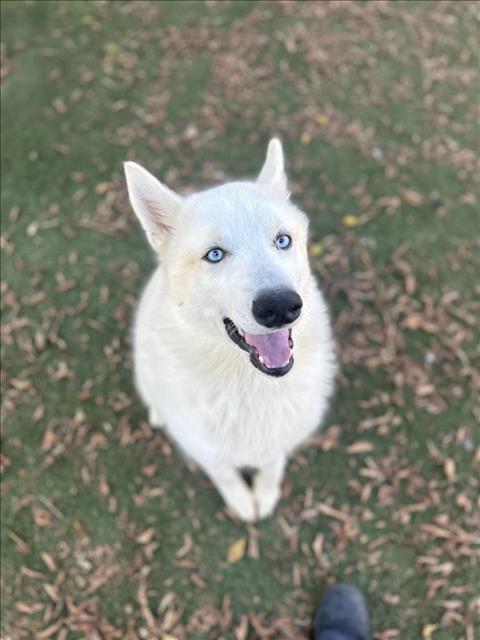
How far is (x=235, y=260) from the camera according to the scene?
2430mm

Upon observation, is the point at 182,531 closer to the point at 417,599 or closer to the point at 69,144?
the point at 417,599

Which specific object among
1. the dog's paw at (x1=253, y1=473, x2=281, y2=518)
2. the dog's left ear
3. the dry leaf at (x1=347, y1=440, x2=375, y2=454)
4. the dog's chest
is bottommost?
the dry leaf at (x1=347, y1=440, x2=375, y2=454)

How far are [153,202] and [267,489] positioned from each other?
7.64ft

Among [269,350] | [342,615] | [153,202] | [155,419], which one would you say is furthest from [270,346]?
[342,615]

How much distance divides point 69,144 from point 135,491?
3.46m

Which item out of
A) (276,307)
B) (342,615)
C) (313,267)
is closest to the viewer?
(276,307)

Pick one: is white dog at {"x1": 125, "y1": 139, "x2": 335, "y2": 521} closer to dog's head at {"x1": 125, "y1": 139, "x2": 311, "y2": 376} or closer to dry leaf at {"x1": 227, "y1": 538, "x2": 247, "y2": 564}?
dog's head at {"x1": 125, "y1": 139, "x2": 311, "y2": 376}

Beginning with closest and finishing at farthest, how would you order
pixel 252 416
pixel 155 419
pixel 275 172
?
pixel 275 172
pixel 252 416
pixel 155 419

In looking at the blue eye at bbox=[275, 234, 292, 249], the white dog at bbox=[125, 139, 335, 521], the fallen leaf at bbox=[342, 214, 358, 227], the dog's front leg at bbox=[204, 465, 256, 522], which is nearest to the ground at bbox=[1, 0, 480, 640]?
the fallen leaf at bbox=[342, 214, 358, 227]

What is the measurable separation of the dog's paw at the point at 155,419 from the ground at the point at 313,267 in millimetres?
86

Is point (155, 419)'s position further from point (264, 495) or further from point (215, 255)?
point (215, 255)

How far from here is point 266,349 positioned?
97.4 inches

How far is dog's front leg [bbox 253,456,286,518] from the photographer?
3.82 m

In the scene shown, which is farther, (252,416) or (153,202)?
(252,416)
